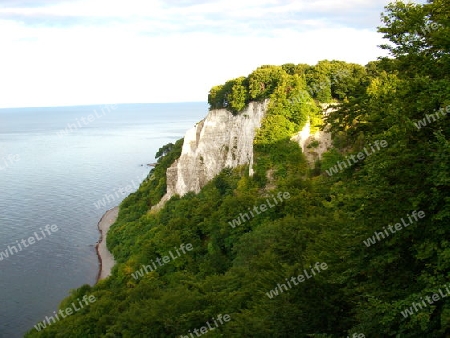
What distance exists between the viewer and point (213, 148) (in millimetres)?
53312

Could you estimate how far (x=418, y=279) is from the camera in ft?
33.9

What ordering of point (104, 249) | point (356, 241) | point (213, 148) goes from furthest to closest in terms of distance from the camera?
point (104, 249)
point (213, 148)
point (356, 241)

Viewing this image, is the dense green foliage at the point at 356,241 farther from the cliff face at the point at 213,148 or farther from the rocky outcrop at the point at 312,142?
the cliff face at the point at 213,148

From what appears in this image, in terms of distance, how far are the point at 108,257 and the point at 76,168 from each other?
56.1 metres

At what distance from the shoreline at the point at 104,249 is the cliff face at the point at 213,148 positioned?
9.70 meters

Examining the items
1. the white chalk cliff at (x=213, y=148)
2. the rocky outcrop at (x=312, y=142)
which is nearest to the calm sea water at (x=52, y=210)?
the white chalk cliff at (x=213, y=148)

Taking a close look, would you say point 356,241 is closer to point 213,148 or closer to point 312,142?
point 312,142

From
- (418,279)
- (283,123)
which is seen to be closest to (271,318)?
(418,279)

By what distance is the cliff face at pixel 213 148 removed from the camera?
156ft

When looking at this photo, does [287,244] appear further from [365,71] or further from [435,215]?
[365,71]

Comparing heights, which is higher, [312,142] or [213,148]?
[213,148]

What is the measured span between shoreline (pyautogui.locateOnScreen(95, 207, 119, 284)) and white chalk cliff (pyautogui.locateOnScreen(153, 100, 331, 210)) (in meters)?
9.40

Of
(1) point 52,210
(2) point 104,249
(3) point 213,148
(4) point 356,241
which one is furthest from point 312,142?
(1) point 52,210

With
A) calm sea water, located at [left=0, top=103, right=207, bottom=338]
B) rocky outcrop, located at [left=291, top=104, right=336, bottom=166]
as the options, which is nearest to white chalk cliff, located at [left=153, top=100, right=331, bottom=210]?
rocky outcrop, located at [left=291, top=104, right=336, bottom=166]
